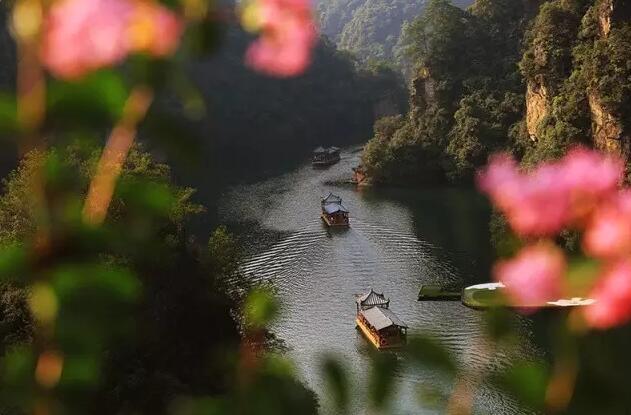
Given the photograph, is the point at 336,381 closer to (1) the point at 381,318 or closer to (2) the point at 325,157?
(1) the point at 381,318

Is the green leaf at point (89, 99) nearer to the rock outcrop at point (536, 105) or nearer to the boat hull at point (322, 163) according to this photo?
the rock outcrop at point (536, 105)

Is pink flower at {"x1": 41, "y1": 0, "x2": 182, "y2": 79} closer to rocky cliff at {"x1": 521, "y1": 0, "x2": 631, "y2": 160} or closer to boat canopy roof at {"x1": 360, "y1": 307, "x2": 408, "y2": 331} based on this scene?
boat canopy roof at {"x1": 360, "y1": 307, "x2": 408, "y2": 331}

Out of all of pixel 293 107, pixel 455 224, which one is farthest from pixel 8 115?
pixel 293 107

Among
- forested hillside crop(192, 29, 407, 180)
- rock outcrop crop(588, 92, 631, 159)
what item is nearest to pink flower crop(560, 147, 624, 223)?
rock outcrop crop(588, 92, 631, 159)

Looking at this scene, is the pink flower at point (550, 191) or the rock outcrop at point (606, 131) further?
the rock outcrop at point (606, 131)

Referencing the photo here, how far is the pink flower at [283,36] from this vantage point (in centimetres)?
70

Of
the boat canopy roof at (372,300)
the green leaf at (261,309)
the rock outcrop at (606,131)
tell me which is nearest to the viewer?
the green leaf at (261,309)

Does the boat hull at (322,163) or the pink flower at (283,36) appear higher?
the pink flower at (283,36)

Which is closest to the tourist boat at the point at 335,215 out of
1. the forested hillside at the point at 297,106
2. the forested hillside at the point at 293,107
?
the forested hillside at the point at 293,107

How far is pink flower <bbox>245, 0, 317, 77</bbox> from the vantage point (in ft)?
2.29

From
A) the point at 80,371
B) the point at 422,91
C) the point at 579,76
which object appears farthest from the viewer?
the point at 422,91

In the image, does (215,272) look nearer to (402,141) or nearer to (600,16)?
(600,16)

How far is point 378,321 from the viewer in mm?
12508

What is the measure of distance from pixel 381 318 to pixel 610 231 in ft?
39.6
